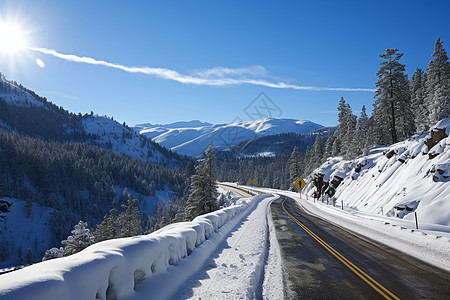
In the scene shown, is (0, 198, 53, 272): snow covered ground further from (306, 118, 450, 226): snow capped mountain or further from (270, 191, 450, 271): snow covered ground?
(270, 191, 450, 271): snow covered ground

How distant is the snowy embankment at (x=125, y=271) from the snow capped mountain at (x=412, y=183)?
14.0m

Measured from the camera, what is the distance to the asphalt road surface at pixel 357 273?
21.3ft

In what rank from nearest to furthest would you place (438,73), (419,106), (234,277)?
(234,277) < (438,73) < (419,106)

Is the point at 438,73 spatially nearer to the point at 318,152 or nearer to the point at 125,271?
the point at 318,152

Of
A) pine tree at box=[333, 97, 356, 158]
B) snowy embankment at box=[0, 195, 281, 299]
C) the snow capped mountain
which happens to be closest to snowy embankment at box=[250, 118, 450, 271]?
the snow capped mountain

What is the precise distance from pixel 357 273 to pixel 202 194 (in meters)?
29.2

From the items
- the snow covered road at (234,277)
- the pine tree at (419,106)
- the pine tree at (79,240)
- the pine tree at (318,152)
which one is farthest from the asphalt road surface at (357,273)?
the pine tree at (318,152)

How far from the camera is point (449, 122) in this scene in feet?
78.4

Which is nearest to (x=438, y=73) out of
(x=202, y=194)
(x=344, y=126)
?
(x=344, y=126)

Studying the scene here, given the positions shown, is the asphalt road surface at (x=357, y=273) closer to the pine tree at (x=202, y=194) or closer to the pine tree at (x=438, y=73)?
the pine tree at (x=202, y=194)

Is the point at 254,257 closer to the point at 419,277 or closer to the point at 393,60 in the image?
the point at 419,277

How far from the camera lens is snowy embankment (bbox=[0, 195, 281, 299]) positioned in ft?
10.5

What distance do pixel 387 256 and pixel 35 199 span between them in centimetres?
15667

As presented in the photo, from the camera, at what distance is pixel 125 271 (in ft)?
Result: 15.9
